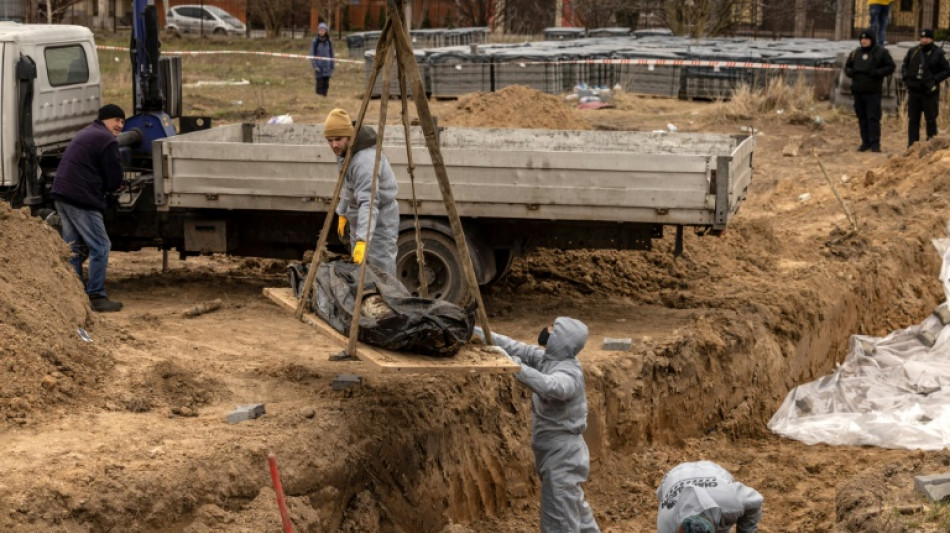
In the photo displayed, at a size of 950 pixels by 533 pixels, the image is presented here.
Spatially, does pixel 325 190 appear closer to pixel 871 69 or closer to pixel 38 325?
pixel 38 325

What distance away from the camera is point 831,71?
22766mm

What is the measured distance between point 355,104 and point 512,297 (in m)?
13.3

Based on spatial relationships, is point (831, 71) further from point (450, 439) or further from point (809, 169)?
point (450, 439)

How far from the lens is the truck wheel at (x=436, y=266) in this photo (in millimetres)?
10305

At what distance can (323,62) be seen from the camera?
2452 centimetres

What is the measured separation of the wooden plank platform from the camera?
6.74 m

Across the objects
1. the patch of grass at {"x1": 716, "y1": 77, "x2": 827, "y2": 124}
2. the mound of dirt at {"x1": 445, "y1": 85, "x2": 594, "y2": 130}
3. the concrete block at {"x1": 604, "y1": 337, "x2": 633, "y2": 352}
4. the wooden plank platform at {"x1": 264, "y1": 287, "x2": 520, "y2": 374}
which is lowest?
the concrete block at {"x1": 604, "y1": 337, "x2": 633, "y2": 352}

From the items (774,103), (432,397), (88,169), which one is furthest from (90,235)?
(774,103)

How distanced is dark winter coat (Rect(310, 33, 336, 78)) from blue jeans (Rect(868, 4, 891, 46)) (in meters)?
10.7

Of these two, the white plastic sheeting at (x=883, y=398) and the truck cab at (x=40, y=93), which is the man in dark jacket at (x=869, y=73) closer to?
the white plastic sheeting at (x=883, y=398)

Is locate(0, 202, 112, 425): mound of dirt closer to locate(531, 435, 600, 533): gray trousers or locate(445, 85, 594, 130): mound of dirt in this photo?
locate(531, 435, 600, 533): gray trousers

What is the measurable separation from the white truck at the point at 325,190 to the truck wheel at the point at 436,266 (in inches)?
0.5

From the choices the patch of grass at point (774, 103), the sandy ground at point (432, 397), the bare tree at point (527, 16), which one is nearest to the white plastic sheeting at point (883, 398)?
the sandy ground at point (432, 397)

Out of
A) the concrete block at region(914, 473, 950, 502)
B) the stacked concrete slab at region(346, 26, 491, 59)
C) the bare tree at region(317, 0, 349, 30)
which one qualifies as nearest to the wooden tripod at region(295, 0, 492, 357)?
the concrete block at region(914, 473, 950, 502)
